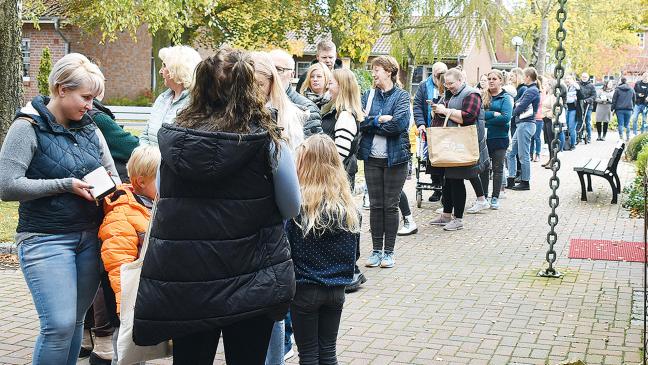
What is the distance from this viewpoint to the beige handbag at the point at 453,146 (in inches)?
420

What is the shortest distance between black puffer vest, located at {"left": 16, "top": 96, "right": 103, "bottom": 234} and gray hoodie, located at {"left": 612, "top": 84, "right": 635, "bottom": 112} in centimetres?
2389

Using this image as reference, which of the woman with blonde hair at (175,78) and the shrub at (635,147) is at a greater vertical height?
the woman with blonde hair at (175,78)

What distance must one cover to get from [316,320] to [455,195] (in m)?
6.57

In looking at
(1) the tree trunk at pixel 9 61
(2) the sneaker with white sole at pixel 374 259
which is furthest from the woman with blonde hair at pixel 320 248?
(1) the tree trunk at pixel 9 61

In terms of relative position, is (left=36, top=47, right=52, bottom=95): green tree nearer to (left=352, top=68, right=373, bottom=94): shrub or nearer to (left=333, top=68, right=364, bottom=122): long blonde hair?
(left=352, top=68, right=373, bottom=94): shrub

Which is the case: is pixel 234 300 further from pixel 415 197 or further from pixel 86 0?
pixel 86 0

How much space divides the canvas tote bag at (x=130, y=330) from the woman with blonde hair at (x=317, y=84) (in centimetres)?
435

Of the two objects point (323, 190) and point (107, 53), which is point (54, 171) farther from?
point (107, 53)

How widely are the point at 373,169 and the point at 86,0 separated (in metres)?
23.7

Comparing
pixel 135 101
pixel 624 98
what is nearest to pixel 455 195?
pixel 624 98

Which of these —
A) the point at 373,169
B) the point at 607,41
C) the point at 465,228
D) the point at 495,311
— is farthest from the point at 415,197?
the point at 607,41

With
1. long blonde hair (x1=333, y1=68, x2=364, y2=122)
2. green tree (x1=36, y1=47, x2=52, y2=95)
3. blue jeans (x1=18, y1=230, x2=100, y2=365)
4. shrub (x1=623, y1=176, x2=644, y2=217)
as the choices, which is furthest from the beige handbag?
green tree (x1=36, y1=47, x2=52, y2=95)

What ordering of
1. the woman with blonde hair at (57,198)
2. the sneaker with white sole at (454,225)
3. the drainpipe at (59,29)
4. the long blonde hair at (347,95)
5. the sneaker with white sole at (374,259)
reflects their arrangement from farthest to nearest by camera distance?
the drainpipe at (59,29) → the sneaker with white sole at (454,225) → the sneaker with white sole at (374,259) → the long blonde hair at (347,95) → the woman with blonde hair at (57,198)

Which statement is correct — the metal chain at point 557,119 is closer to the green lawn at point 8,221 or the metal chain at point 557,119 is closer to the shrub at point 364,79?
the green lawn at point 8,221
